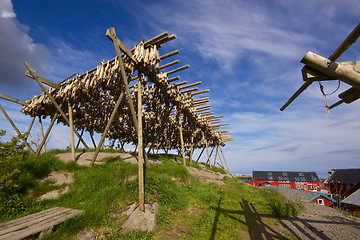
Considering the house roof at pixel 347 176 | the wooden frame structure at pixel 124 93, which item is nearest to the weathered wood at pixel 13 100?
the wooden frame structure at pixel 124 93

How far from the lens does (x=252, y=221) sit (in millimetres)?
6422

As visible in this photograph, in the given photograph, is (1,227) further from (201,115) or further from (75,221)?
(201,115)

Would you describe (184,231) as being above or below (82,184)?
below

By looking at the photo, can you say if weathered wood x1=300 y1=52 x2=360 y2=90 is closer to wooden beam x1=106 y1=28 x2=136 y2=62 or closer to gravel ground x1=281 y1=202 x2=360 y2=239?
wooden beam x1=106 y1=28 x2=136 y2=62

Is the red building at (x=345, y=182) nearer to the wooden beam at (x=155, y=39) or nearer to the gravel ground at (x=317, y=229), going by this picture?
the gravel ground at (x=317, y=229)

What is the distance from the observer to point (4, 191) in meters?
4.56

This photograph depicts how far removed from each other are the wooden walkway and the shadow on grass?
3987 millimetres

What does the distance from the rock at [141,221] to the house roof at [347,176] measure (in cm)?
4144

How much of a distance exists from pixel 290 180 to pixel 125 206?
55.7 meters

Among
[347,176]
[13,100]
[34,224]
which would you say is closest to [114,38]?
[34,224]

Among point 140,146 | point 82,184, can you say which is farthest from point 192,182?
point 82,184

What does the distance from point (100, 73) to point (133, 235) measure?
627 cm

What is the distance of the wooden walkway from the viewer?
2.77m

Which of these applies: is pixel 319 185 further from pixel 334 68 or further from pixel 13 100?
pixel 13 100
